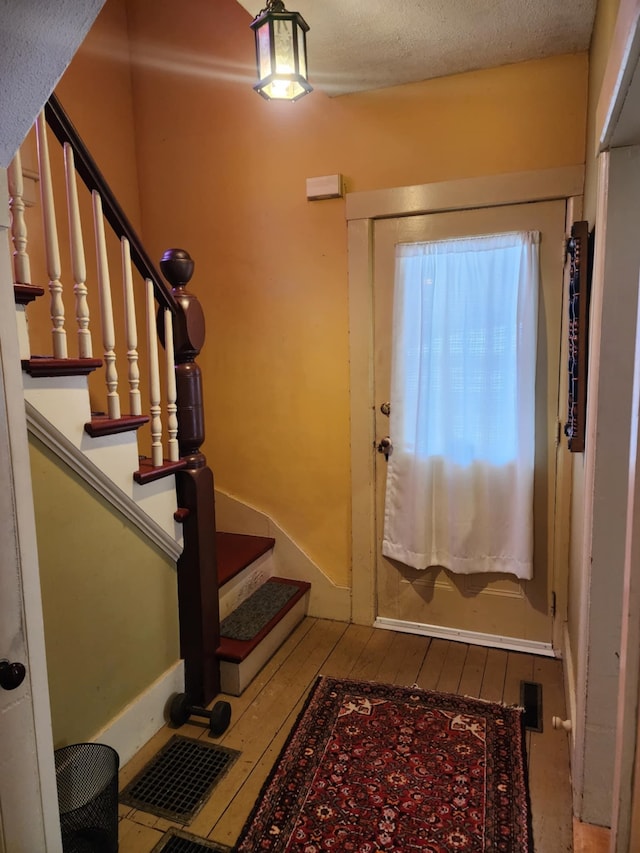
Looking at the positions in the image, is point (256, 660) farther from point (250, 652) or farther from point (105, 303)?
point (105, 303)

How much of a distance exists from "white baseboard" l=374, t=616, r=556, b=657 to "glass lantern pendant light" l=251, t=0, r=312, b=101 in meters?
2.45

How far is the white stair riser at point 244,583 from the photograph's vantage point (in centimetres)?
257

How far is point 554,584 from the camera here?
249 centimetres

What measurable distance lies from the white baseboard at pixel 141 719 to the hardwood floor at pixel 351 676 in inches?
1.6

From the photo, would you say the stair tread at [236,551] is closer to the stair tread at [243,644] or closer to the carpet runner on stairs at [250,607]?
the carpet runner on stairs at [250,607]

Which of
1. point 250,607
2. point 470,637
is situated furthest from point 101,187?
point 470,637

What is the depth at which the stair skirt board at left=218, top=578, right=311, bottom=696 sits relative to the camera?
2.25 metres

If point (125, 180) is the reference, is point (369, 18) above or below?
above

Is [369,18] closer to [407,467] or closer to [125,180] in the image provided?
[125,180]

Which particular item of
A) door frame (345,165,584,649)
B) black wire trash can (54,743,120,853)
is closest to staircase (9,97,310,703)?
door frame (345,165,584,649)

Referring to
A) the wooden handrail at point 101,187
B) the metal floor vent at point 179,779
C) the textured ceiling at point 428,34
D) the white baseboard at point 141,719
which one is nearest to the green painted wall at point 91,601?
the white baseboard at point 141,719

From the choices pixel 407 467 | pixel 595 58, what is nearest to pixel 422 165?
pixel 595 58

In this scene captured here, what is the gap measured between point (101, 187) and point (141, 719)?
186cm

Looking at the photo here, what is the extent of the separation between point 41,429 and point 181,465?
0.61 meters
